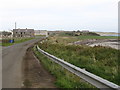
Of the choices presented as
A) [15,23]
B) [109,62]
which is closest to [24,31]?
[15,23]

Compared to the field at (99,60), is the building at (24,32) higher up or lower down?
higher up

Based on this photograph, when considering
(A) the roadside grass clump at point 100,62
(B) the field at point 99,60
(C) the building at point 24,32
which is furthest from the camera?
(C) the building at point 24,32

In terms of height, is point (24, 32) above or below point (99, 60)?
above

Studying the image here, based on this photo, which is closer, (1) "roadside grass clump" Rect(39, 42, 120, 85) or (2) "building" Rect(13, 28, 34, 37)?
(1) "roadside grass clump" Rect(39, 42, 120, 85)

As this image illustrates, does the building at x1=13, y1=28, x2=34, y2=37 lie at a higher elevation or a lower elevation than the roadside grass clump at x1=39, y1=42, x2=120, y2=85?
higher

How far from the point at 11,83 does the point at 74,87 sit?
2.47m

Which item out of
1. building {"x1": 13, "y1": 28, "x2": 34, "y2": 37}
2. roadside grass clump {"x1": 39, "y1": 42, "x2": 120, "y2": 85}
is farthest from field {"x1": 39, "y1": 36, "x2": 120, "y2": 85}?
building {"x1": 13, "y1": 28, "x2": 34, "y2": 37}

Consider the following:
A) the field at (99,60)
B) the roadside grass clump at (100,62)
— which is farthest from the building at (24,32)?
the roadside grass clump at (100,62)

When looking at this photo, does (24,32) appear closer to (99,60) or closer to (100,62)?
(99,60)

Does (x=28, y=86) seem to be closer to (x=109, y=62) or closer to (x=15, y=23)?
(x=109, y=62)

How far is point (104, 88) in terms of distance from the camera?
16.8ft

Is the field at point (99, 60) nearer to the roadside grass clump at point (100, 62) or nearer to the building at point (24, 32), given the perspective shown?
the roadside grass clump at point (100, 62)

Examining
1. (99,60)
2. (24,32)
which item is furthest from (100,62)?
(24,32)

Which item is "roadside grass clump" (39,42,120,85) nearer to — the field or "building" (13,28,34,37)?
the field
